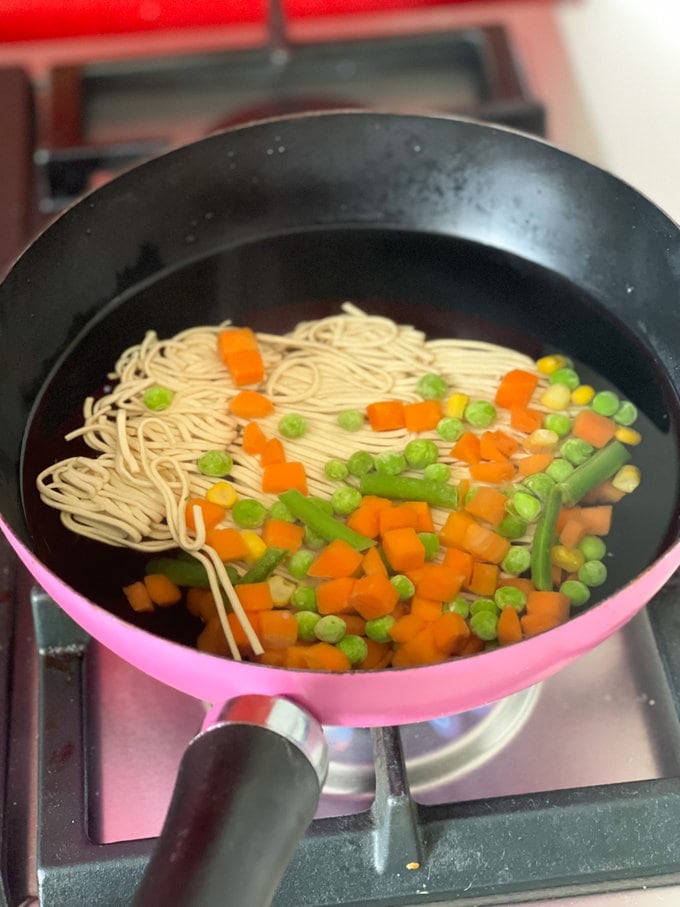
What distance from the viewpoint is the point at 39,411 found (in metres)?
1.46

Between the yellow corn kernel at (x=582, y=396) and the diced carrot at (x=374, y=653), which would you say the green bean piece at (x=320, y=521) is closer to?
the diced carrot at (x=374, y=653)

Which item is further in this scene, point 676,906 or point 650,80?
point 650,80

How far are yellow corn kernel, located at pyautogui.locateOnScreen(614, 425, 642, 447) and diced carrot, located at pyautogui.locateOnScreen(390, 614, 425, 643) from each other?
442mm

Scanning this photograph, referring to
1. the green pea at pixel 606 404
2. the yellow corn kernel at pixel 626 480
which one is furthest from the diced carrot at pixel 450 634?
the green pea at pixel 606 404

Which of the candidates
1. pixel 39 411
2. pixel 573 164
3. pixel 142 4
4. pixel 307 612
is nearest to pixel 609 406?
pixel 573 164

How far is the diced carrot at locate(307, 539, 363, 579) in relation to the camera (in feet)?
4.20

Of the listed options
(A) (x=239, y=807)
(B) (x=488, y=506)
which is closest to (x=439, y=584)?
(B) (x=488, y=506)

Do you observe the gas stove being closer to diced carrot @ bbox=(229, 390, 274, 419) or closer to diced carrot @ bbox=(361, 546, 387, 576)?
diced carrot @ bbox=(361, 546, 387, 576)

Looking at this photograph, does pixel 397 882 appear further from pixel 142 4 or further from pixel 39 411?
pixel 142 4

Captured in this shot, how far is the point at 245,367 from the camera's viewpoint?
5.05ft

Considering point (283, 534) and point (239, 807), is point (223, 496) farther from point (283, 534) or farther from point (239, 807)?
point (239, 807)

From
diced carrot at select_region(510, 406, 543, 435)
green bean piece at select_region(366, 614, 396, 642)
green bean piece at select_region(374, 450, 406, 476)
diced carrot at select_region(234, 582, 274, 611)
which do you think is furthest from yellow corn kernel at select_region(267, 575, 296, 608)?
diced carrot at select_region(510, 406, 543, 435)

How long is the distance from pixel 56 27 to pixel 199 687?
1.97 metres

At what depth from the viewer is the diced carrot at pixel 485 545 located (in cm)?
131
